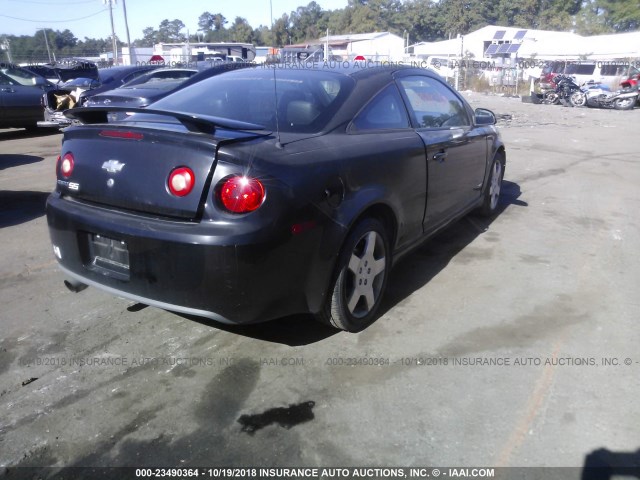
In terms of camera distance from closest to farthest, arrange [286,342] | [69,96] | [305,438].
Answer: [305,438], [286,342], [69,96]

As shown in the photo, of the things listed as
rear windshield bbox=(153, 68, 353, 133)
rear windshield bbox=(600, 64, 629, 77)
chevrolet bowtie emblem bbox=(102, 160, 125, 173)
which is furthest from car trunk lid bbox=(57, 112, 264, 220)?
rear windshield bbox=(600, 64, 629, 77)

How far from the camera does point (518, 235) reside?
5434 millimetres

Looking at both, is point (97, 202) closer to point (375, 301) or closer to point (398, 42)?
point (375, 301)

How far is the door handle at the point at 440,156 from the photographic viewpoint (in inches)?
158

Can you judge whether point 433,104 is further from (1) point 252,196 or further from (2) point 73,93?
(2) point 73,93

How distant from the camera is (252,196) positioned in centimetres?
256

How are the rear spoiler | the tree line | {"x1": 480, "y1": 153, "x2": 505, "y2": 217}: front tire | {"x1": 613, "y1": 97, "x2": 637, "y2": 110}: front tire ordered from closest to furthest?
the rear spoiler < {"x1": 480, "y1": 153, "x2": 505, "y2": 217}: front tire < {"x1": 613, "y1": 97, "x2": 637, "y2": 110}: front tire < the tree line

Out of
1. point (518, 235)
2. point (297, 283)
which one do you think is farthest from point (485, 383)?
point (518, 235)

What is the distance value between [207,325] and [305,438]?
4.11 feet

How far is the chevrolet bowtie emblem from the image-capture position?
9.26 feet

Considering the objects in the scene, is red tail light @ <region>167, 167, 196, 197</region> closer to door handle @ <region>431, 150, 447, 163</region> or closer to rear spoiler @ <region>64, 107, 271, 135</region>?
rear spoiler @ <region>64, 107, 271, 135</region>

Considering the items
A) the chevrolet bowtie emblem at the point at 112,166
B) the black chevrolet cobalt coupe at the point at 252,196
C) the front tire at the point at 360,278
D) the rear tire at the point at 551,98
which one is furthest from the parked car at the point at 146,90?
the rear tire at the point at 551,98

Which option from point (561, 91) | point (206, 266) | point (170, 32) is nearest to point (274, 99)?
point (206, 266)

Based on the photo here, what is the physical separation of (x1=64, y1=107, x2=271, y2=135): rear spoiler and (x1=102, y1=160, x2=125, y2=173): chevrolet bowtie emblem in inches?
12.4
